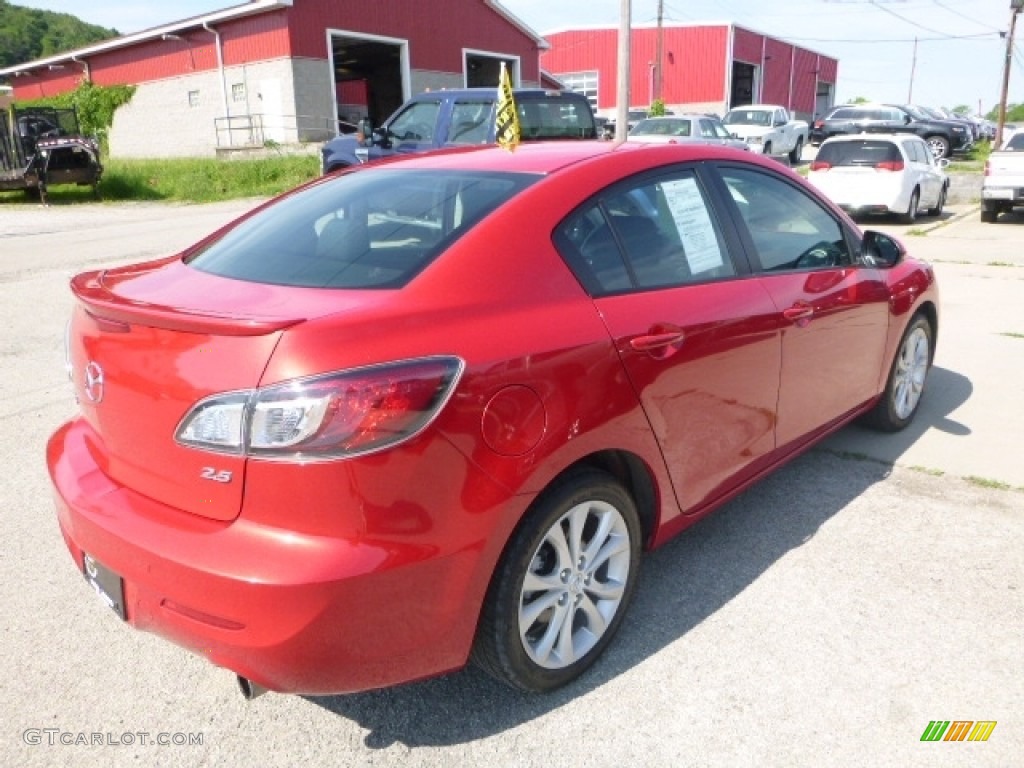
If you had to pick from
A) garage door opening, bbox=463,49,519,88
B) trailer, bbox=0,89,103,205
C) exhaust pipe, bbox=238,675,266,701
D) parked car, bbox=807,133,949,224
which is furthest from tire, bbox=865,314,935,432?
garage door opening, bbox=463,49,519,88

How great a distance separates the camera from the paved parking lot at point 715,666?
238 centimetres

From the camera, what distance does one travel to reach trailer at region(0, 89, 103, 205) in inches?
798

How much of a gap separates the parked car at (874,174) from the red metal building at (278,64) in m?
17.3

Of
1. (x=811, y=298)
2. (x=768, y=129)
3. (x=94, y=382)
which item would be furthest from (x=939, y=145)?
(x=94, y=382)

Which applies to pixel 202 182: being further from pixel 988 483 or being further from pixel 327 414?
pixel 327 414

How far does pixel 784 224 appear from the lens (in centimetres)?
364

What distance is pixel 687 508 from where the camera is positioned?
9.80 ft

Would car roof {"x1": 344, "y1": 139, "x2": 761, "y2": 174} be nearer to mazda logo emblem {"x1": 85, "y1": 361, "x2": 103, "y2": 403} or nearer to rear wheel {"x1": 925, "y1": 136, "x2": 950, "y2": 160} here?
mazda logo emblem {"x1": 85, "y1": 361, "x2": 103, "y2": 403}

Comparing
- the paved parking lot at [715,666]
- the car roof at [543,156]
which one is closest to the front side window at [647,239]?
the car roof at [543,156]

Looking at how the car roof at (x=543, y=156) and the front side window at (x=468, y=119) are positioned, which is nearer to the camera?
the car roof at (x=543, y=156)

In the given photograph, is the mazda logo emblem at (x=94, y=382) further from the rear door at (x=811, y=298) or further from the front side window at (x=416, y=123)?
the front side window at (x=416, y=123)

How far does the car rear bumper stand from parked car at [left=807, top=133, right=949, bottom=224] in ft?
47.3

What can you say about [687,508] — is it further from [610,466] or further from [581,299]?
[581,299]

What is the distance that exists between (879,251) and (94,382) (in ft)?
11.4
